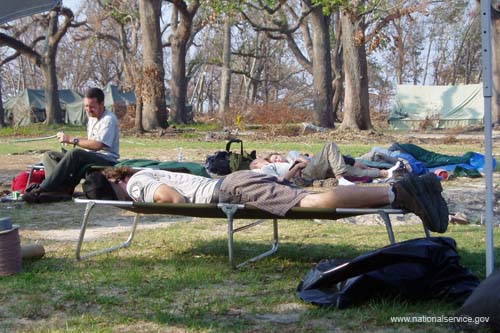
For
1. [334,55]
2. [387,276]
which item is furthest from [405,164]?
[334,55]

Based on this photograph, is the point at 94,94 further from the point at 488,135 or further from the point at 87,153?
the point at 488,135

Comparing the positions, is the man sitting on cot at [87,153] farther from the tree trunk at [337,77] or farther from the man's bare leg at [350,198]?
the tree trunk at [337,77]

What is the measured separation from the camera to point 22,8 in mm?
4875

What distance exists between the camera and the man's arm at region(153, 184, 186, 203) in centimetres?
472

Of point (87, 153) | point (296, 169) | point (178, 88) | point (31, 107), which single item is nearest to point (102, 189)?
point (87, 153)

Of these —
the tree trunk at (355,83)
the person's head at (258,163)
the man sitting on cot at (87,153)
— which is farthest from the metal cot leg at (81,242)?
the tree trunk at (355,83)

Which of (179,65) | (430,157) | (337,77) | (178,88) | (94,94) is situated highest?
(179,65)

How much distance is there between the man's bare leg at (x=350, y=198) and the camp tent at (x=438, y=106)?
2708 cm

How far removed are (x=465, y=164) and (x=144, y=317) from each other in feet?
27.0

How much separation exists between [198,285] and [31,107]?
112ft

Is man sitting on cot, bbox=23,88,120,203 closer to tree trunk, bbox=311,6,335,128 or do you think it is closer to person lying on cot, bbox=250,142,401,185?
person lying on cot, bbox=250,142,401,185

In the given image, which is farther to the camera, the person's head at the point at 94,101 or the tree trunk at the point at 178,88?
the tree trunk at the point at 178,88

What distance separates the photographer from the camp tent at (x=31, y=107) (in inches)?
1404

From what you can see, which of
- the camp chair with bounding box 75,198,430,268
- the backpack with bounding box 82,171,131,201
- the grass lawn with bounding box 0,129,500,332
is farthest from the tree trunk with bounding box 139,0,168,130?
the camp chair with bounding box 75,198,430,268
